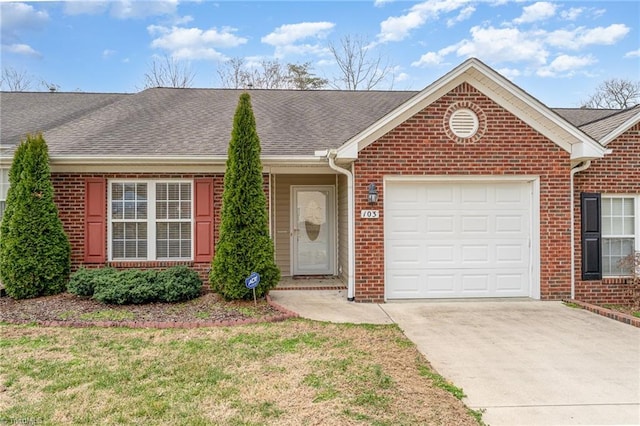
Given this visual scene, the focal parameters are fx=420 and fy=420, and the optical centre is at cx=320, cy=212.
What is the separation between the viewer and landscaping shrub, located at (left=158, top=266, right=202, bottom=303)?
7.27m

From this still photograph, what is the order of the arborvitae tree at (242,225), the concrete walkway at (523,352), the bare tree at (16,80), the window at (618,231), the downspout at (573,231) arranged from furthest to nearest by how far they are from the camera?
the bare tree at (16,80) → the window at (618,231) → the downspout at (573,231) → the arborvitae tree at (242,225) → the concrete walkway at (523,352)

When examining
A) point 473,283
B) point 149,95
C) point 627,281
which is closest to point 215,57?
point 149,95

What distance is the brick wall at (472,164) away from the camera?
24.9ft

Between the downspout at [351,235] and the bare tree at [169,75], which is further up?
the bare tree at [169,75]

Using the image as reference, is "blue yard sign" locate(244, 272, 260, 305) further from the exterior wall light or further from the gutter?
the exterior wall light

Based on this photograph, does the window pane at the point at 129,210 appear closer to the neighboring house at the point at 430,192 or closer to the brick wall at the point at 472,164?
the neighboring house at the point at 430,192

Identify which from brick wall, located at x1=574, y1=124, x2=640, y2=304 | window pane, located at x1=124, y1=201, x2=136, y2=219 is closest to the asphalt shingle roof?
brick wall, located at x1=574, y1=124, x2=640, y2=304

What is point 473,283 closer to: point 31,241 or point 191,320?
point 191,320

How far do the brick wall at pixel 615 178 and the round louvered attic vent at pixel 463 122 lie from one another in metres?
2.28

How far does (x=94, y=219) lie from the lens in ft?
26.7

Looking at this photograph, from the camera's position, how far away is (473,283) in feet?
26.0

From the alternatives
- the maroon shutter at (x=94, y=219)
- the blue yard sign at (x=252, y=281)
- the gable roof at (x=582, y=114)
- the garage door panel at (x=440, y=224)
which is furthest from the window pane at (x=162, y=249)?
the gable roof at (x=582, y=114)

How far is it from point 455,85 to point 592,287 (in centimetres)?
459

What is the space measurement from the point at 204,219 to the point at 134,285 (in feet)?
5.90
